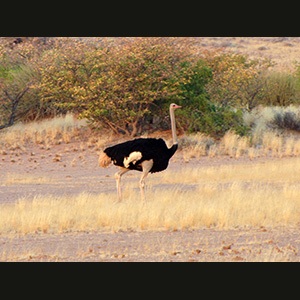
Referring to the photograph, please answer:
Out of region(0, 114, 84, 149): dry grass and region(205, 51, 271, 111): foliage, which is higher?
region(205, 51, 271, 111): foliage

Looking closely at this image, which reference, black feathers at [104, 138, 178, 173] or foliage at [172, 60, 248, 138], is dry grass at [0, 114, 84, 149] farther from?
black feathers at [104, 138, 178, 173]

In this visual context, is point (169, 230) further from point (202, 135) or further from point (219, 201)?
point (202, 135)

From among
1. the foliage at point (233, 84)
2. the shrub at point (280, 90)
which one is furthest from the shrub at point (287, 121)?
the shrub at point (280, 90)

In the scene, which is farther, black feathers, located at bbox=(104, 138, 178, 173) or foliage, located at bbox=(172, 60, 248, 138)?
foliage, located at bbox=(172, 60, 248, 138)

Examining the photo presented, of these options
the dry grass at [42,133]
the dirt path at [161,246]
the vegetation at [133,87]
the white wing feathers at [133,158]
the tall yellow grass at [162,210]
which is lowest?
the dirt path at [161,246]

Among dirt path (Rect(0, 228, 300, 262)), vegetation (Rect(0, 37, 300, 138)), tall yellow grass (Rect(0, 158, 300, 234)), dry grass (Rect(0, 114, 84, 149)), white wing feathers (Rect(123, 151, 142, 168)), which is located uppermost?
vegetation (Rect(0, 37, 300, 138))

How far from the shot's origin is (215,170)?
53.2 feet

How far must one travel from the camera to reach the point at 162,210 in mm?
10539

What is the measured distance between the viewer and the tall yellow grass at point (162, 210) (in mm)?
9695

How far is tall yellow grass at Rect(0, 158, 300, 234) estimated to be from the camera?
9.70 meters

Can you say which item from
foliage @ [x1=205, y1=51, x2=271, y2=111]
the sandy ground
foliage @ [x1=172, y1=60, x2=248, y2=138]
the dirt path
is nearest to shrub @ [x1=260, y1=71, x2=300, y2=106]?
foliage @ [x1=205, y1=51, x2=271, y2=111]

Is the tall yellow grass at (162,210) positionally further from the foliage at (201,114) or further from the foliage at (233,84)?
the foliage at (233,84)

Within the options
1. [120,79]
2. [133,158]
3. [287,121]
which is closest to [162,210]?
[133,158]

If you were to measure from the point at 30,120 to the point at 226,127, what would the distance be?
8553mm
